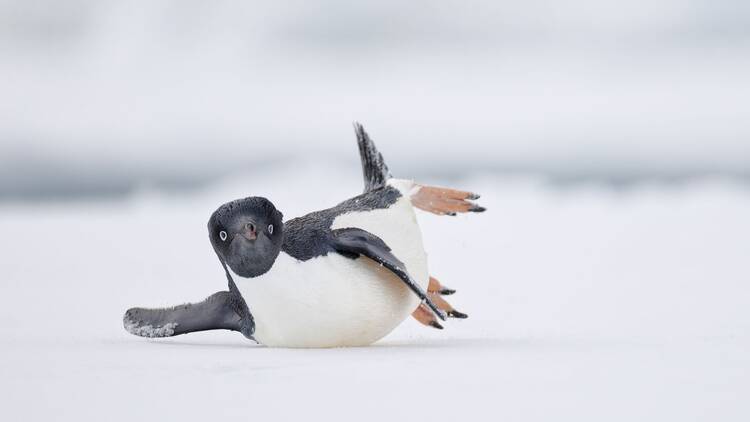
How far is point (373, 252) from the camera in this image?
19.3 ft

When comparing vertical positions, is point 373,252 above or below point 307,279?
above

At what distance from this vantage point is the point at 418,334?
25.4 ft

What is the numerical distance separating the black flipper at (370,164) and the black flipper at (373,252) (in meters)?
1.70

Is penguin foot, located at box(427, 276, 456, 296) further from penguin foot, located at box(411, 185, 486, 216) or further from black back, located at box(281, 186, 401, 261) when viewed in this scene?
black back, located at box(281, 186, 401, 261)

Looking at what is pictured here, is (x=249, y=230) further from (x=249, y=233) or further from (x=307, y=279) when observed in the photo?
(x=307, y=279)

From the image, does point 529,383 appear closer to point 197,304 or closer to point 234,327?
point 234,327

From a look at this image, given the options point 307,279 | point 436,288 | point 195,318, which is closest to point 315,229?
point 307,279

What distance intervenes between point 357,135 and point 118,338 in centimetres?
268

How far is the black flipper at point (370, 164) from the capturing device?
25.8 ft

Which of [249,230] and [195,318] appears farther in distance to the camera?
[195,318]

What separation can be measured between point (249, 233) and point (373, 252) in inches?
31.5

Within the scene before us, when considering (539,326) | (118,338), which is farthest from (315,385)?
(539,326)

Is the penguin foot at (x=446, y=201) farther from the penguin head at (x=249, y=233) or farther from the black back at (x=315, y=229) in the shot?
the penguin head at (x=249, y=233)

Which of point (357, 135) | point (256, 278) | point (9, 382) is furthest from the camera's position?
point (357, 135)
